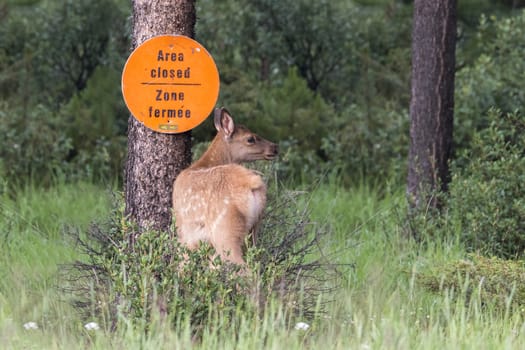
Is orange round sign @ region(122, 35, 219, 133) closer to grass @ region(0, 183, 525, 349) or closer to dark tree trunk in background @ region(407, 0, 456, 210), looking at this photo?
grass @ region(0, 183, 525, 349)

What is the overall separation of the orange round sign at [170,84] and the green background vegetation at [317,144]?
3.93ft

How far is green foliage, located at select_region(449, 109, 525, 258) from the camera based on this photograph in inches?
329

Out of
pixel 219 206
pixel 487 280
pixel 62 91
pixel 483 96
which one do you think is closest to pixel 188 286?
pixel 219 206

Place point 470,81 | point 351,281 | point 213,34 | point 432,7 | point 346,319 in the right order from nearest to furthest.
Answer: point 346,319 < point 351,281 < point 432,7 < point 470,81 < point 213,34

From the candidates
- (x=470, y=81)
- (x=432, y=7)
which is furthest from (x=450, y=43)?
(x=470, y=81)

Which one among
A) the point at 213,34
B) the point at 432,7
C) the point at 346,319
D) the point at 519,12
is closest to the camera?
the point at 346,319

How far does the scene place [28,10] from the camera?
14008 millimetres

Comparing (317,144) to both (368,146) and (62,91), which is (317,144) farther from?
(62,91)

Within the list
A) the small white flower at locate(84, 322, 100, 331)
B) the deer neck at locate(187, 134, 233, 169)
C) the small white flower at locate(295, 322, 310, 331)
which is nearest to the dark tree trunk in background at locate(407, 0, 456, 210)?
the deer neck at locate(187, 134, 233, 169)

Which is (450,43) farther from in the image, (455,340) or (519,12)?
(519,12)

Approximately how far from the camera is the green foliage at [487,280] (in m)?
6.37

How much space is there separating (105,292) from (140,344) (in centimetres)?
107

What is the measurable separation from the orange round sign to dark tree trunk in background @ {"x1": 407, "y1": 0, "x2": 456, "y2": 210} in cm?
345

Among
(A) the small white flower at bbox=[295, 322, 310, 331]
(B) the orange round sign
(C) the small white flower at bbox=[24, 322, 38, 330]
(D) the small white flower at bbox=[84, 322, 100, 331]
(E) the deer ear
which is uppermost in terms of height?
(B) the orange round sign
